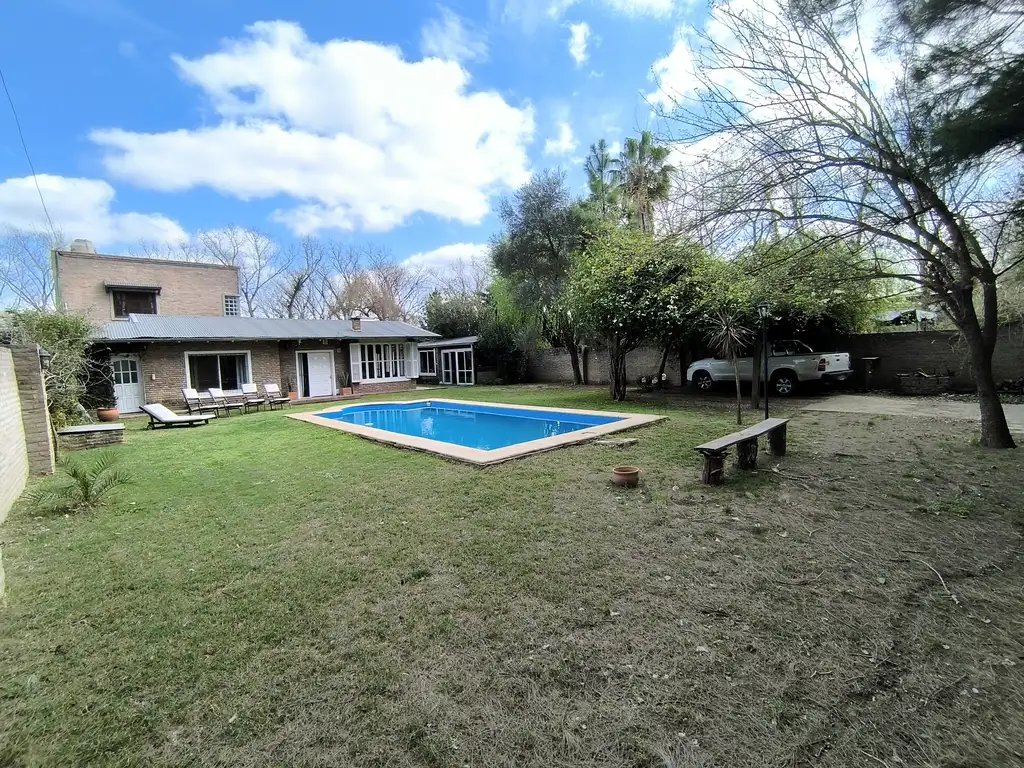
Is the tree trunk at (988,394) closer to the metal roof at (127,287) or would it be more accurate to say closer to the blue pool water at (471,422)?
the blue pool water at (471,422)

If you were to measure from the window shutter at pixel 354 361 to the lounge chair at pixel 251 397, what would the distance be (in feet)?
12.5

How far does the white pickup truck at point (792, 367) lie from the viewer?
1216 centimetres

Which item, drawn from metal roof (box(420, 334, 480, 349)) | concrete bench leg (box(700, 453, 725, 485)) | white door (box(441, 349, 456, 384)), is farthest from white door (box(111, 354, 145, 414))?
concrete bench leg (box(700, 453, 725, 485))

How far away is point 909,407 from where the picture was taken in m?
10.2

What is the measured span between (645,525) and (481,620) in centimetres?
190

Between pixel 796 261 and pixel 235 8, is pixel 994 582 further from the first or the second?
pixel 235 8

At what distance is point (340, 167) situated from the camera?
79.8 feet

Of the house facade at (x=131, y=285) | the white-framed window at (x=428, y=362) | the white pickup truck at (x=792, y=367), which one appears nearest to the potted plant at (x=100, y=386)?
the house facade at (x=131, y=285)

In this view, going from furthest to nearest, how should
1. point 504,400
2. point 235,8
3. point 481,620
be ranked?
point 504,400 → point 235,8 → point 481,620

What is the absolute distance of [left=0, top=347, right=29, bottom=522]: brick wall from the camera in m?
4.93

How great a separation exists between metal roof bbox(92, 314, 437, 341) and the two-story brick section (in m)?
0.03

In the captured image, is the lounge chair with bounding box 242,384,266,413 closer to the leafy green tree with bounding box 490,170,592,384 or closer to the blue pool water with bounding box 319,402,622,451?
the blue pool water with bounding box 319,402,622,451

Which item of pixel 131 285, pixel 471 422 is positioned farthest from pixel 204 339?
pixel 131 285

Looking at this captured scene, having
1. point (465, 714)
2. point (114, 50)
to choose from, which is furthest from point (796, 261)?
point (114, 50)
